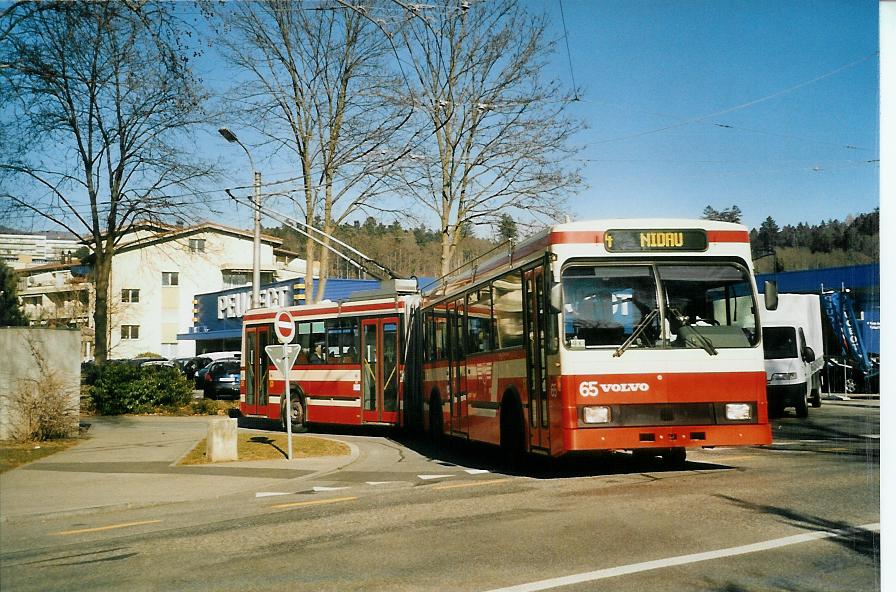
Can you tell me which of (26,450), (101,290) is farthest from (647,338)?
(101,290)

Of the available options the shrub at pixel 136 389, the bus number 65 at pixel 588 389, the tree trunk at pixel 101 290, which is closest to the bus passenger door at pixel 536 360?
the bus number 65 at pixel 588 389

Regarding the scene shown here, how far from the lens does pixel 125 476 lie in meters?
13.8

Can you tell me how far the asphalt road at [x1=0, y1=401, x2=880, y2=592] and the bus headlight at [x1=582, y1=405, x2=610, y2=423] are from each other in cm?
81

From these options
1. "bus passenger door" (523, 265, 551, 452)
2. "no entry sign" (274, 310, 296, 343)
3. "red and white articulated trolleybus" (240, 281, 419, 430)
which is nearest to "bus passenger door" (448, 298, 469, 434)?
"no entry sign" (274, 310, 296, 343)

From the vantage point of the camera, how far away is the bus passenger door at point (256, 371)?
24.3 metres

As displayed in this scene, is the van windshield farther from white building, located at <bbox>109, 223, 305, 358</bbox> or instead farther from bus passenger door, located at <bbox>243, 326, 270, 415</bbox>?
white building, located at <bbox>109, 223, 305, 358</bbox>

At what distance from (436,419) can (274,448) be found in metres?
3.37

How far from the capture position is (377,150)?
1209 inches

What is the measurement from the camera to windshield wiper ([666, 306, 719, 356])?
34.5ft

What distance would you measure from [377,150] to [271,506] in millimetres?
21543

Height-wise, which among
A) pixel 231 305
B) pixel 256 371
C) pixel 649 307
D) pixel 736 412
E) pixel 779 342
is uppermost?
pixel 231 305

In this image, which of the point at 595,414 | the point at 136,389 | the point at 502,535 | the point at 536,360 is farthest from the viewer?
the point at 136,389

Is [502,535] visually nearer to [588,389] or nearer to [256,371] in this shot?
[588,389]

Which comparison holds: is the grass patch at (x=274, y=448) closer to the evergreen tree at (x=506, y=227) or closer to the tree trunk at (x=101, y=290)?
the tree trunk at (x=101, y=290)
